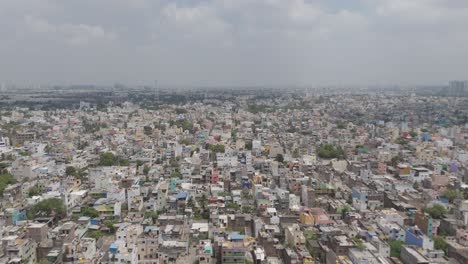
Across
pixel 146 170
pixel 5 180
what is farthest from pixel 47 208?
pixel 146 170

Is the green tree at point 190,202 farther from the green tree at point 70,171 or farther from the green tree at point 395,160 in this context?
the green tree at point 395,160

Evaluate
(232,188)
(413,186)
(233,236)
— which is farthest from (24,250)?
(413,186)

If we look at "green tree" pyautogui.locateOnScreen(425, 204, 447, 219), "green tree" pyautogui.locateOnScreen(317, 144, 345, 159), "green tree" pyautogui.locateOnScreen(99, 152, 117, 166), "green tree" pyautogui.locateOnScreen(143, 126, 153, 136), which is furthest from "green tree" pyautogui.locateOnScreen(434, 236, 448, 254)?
"green tree" pyautogui.locateOnScreen(143, 126, 153, 136)

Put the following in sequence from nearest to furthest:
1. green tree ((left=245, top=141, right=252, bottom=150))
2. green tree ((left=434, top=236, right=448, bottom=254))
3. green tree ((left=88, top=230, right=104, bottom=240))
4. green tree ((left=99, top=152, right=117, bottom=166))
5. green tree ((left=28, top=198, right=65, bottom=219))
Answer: green tree ((left=434, top=236, right=448, bottom=254))
green tree ((left=88, top=230, right=104, bottom=240))
green tree ((left=28, top=198, right=65, bottom=219))
green tree ((left=99, top=152, right=117, bottom=166))
green tree ((left=245, top=141, right=252, bottom=150))

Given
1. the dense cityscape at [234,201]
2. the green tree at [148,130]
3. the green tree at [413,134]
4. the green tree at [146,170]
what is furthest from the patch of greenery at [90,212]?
the green tree at [413,134]

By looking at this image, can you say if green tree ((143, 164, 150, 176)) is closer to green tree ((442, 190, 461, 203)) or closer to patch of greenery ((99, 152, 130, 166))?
patch of greenery ((99, 152, 130, 166))

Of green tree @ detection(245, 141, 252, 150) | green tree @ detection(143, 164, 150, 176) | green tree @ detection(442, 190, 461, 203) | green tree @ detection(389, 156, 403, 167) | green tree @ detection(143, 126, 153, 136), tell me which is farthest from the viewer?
green tree @ detection(143, 126, 153, 136)
